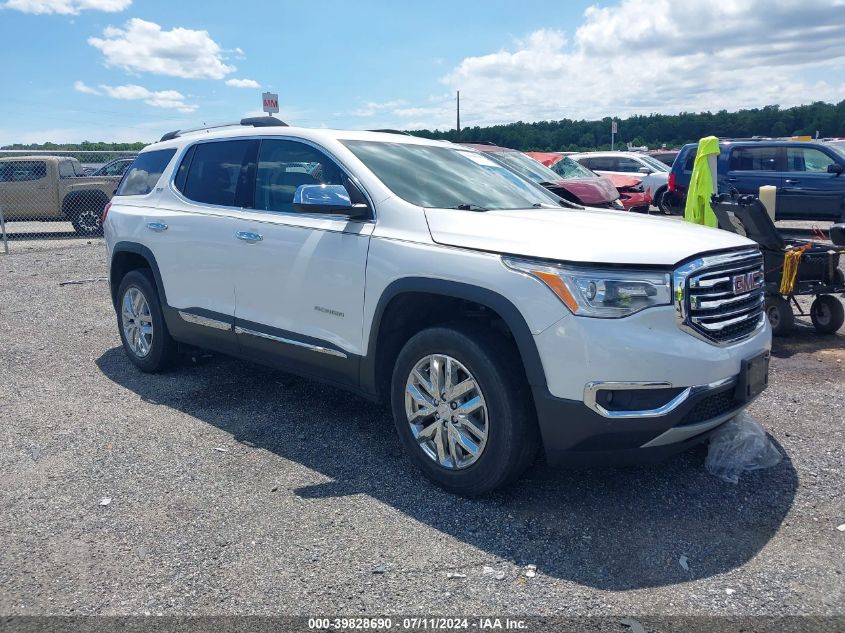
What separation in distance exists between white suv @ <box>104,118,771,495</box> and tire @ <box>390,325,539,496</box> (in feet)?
0.03

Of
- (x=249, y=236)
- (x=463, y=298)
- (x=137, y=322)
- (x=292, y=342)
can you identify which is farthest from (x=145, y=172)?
(x=463, y=298)

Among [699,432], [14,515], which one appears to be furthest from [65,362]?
[699,432]

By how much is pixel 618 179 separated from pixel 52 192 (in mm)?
13523

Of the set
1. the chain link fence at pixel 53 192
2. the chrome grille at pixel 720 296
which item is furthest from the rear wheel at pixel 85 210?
the chrome grille at pixel 720 296

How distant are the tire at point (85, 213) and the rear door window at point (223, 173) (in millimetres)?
12148

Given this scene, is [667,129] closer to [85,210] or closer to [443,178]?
[85,210]

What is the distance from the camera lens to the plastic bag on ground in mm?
4145

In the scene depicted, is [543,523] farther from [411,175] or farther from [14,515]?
[14,515]

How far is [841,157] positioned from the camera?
14.8 m

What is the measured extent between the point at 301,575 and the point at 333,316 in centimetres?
159

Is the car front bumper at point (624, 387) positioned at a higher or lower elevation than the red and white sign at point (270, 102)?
lower

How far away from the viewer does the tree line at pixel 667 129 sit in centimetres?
4144

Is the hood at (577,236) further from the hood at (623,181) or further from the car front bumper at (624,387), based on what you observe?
the hood at (623,181)

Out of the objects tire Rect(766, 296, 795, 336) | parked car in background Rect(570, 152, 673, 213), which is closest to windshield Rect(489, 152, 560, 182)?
tire Rect(766, 296, 795, 336)
